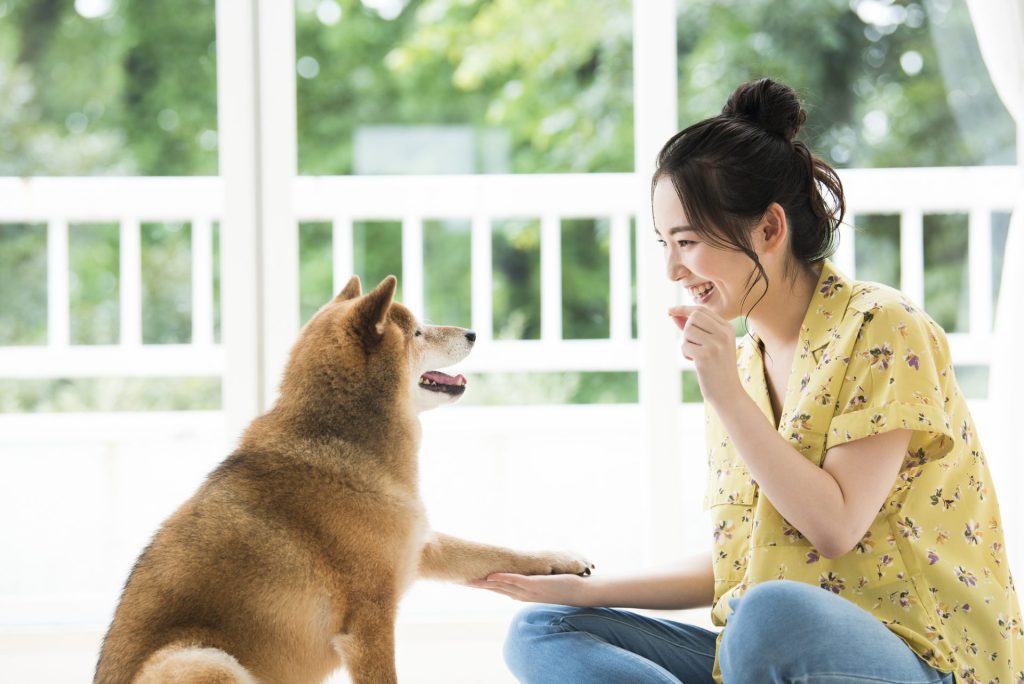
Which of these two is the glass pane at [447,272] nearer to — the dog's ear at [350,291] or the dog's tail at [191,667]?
the dog's ear at [350,291]

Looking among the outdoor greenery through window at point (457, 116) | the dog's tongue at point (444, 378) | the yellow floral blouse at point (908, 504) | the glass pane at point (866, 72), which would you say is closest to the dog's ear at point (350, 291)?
the dog's tongue at point (444, 378)

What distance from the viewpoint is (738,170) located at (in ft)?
4.18

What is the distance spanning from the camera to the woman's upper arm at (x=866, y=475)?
1.15 m

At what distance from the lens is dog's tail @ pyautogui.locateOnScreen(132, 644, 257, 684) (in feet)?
3.51

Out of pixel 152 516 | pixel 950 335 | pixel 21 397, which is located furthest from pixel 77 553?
pixel 950 335

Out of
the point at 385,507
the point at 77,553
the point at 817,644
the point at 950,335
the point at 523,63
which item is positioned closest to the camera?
the point at 817,644

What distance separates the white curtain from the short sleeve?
3.40 feet

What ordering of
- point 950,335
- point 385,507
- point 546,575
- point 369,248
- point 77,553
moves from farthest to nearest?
1. point 369,248
2. point 77,553
3. point 950,335
4. point 546,575
5. point 385,507

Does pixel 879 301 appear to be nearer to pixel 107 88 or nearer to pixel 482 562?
pixel 482 562

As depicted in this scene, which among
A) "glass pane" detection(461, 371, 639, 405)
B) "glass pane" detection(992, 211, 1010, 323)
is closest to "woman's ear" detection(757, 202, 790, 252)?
"glass pane" detection(992, 211, 1010, 323)

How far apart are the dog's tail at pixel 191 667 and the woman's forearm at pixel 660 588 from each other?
0.57m

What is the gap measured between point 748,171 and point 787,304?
22 centimetres

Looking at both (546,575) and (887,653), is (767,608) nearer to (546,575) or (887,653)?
(887,653)

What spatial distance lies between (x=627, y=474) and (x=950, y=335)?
3.85 ft
